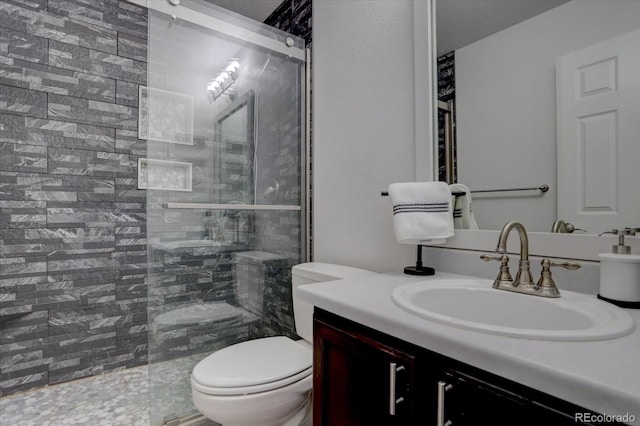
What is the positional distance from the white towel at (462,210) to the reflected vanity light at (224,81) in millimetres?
1192

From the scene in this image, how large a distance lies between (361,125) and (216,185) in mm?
765

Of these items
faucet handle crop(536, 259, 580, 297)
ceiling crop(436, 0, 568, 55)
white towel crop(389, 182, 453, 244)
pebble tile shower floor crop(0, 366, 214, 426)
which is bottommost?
pebble tile shower floor crop(0, 366, 214, 426)

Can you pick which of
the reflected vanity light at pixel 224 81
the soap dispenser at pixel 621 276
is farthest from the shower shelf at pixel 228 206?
the soap dispenser at pixel 621 276

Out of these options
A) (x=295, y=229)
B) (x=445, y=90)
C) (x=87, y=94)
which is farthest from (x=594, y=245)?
(x=87, y=94)

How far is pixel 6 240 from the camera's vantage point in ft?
6.31

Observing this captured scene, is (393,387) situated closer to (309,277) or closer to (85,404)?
(309,277)

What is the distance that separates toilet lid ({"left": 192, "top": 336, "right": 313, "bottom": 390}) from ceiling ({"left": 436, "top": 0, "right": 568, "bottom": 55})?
4.31 feet

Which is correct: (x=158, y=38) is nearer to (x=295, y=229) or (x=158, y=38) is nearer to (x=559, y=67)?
(x=295, y=229)

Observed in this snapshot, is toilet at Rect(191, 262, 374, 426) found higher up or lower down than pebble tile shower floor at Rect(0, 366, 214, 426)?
higher up

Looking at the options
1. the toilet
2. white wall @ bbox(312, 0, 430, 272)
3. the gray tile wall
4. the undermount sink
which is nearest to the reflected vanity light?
white wall @ bbox(312, 0, 430, 272)

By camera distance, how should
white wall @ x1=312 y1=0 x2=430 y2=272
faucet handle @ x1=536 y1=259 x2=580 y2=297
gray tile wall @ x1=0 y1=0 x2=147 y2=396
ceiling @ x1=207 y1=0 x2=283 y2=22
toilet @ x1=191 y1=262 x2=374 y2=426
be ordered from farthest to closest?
ceiling @ x1=207 y1=0 x2=283 y2=22 → gray tile wall @ x1=0 y1=0 x2=147 y2=396 → white wall @ x1=312 y1=0 x2=430 y2=272 → toilet @ x1=191 y1=262 x2=374 y2=426 → faucet handle @ x1=536 y1=259 x2=580 y2=297

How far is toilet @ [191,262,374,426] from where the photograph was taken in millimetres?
1182

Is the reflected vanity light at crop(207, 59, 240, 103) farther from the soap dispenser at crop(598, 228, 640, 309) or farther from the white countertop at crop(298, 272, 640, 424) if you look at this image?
the soap dispenser at crop(598, 228, 640, 309)

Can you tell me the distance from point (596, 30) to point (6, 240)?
2784 mm
